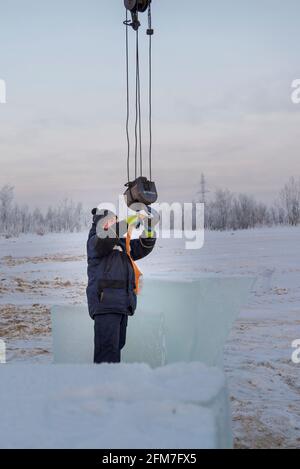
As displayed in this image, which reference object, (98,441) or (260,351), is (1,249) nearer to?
(260,351)

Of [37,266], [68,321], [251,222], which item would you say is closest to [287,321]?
[68,321]

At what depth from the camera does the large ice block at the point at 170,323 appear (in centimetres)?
498

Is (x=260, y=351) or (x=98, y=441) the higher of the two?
(x=98, y=441)

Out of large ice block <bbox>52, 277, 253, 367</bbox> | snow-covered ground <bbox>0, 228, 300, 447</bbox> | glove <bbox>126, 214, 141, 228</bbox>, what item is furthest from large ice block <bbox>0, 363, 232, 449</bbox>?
large ice block <bbox>52, 277, 253, 367</bbox>

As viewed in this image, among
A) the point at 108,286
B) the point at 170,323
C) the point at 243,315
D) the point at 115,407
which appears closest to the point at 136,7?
the point at 108,286

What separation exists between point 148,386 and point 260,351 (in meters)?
4.77

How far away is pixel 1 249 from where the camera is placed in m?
26.8

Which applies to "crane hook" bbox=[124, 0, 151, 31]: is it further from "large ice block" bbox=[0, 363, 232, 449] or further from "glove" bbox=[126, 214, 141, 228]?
Result: "large ice block" bbox=[0, 363, 232, 449]

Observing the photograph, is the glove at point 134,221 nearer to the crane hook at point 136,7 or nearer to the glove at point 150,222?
the glove at point 150,222

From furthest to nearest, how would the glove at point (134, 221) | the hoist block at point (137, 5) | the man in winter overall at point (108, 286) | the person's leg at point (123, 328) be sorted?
the hoist block at point (137, 5) < the glove at point (134, 221) < the person's leg at point (123, 328) < the man in winter overall at point (108, 286)

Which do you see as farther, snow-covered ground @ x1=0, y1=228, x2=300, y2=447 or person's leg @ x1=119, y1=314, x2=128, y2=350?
snow-covered ground @ x1=0, y1=228, x2=300, y2=447

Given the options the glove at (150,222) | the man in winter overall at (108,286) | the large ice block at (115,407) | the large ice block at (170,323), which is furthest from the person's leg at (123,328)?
the large ice block at (115,407)

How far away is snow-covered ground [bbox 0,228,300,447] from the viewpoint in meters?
4.57

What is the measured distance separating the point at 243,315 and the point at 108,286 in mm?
5827
